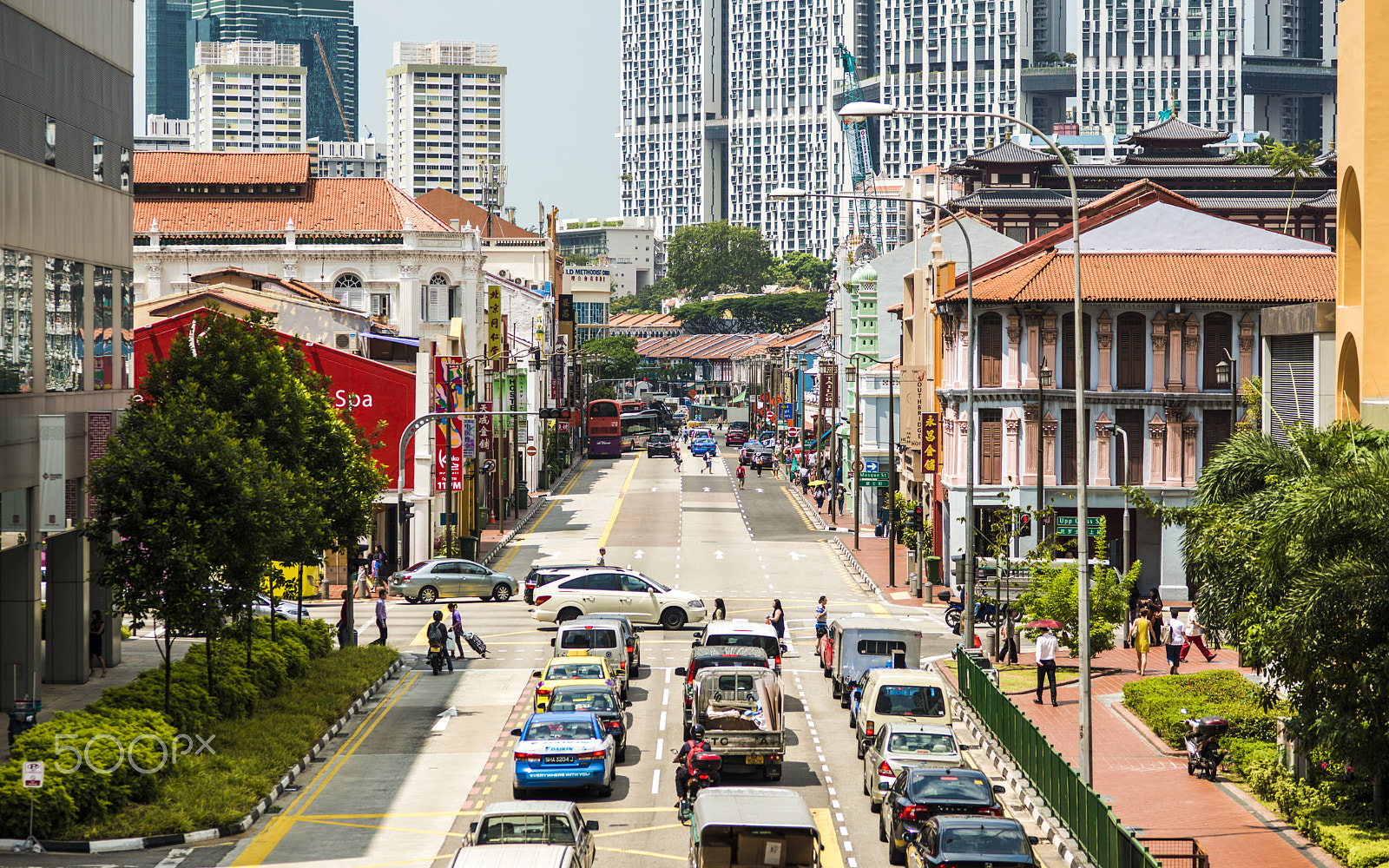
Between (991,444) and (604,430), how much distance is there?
72636 millimetres

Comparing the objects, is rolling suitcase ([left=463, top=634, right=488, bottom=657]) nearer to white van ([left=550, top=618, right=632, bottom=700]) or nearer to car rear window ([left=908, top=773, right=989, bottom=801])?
white van ([left=550, top=618, right=632, bottom=700])

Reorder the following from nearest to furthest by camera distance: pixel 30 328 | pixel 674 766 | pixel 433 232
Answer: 1. pixel 674 766
2. pixel 30 328
3. pixel 433 232

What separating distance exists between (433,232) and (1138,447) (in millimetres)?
51012

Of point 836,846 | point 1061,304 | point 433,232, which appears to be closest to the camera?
point 836,846

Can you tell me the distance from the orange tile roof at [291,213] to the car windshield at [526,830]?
79.6m

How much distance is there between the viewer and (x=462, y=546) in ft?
212

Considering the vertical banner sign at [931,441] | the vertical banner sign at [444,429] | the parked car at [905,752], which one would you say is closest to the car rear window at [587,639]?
the parked car at [905,752]

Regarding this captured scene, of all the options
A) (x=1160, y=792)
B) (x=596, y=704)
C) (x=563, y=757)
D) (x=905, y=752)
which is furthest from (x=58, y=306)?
(x=1160, y=792)

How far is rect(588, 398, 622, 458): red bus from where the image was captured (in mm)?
130750

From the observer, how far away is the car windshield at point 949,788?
927 inches

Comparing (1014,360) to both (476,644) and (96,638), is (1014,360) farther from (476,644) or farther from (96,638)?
(96,638)

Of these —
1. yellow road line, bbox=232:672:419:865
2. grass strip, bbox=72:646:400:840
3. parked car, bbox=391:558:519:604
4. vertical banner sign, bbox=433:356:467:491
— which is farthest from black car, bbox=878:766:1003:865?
vertical banner sign, bbox=433:356:467:491

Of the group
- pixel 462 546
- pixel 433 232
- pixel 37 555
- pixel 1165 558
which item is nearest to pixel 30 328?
pixel 37 555

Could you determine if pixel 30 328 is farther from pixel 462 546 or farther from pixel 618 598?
pixel 462 546
